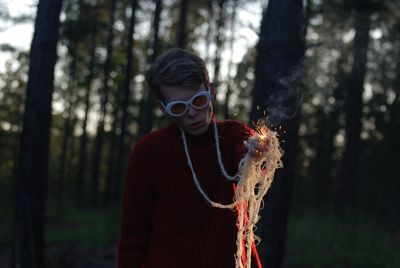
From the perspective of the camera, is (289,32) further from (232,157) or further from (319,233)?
(319,233)

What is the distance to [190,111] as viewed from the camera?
307cm

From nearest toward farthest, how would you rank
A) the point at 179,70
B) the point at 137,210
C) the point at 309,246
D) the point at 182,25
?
1. the point at 179,70
2. the point at 137,210
3. the point at 309,246
4. the point at 182,25

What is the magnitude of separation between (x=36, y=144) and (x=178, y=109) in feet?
21.6

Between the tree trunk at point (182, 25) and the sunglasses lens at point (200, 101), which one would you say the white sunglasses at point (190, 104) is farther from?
the tree trunk at point (182, 25)

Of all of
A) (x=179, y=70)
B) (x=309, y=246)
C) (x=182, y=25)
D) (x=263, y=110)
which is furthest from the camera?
(x=182, y=25)

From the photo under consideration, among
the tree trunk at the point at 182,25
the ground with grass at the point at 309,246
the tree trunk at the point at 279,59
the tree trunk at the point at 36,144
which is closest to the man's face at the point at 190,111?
the tree trunk at the point at 279,59

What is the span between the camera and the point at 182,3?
23.6 meters

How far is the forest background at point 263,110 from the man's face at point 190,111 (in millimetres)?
1163

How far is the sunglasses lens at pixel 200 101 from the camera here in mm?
3047

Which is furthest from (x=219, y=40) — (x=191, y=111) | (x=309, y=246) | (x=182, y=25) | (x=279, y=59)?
(x=191, y=111)

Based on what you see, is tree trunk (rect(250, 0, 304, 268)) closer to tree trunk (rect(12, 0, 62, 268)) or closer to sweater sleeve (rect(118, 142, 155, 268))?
sweater sleeve (rect(118, 142, 155, 268))

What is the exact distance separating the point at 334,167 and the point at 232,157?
36432 millimetres

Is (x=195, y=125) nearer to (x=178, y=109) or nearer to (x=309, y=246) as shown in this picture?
(x=178, y=109)

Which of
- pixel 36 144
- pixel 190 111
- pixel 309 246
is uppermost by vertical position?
pixel 190 111
